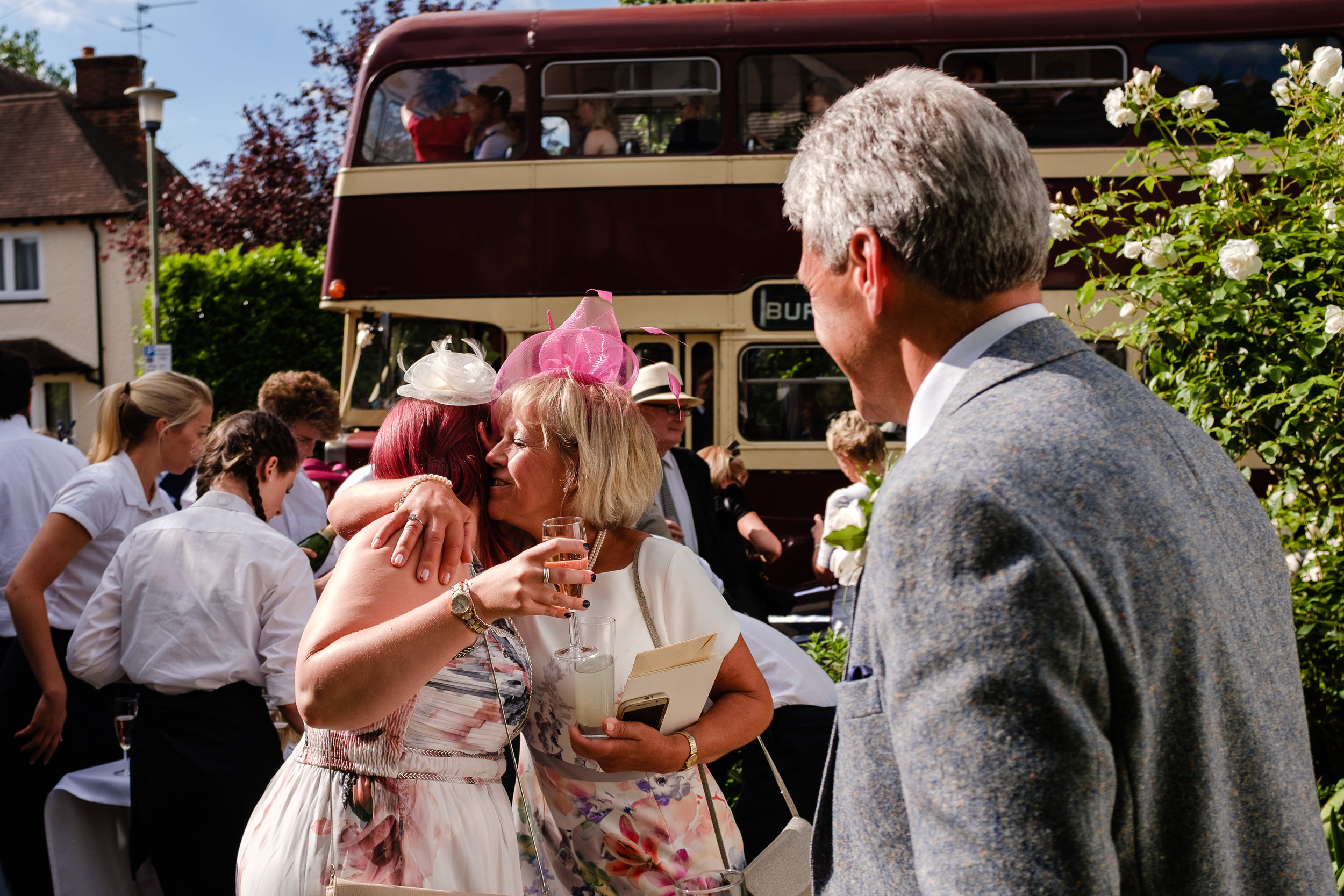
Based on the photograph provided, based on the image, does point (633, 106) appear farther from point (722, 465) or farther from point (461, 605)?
point (461, 605)

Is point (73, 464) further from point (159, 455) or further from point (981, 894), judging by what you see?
point (981, 894)

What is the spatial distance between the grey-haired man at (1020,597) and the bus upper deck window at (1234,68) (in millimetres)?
8114

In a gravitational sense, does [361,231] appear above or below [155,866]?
above

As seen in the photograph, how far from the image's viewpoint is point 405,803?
196 cm

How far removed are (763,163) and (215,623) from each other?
6.54 meters

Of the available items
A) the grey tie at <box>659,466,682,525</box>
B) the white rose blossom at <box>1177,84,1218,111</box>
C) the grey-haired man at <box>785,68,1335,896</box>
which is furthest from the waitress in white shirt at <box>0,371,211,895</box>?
the white rose blossom at <box>1177,84,1218,111</box>

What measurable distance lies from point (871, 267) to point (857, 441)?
187 inches

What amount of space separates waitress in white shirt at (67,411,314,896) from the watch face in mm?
1775

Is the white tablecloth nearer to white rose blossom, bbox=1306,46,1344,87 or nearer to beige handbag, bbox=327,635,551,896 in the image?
beige handbag, bbox=327,635,551,896

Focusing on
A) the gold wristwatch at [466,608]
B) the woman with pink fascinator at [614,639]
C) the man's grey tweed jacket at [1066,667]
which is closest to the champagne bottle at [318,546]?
the woman with pink fascinator at [614,639]

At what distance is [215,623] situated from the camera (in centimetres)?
327

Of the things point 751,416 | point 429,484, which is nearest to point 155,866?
point 429,484

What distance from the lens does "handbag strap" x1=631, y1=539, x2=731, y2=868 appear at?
2.17 meters

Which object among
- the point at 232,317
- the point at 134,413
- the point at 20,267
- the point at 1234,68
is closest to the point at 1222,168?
the point at 134,413
